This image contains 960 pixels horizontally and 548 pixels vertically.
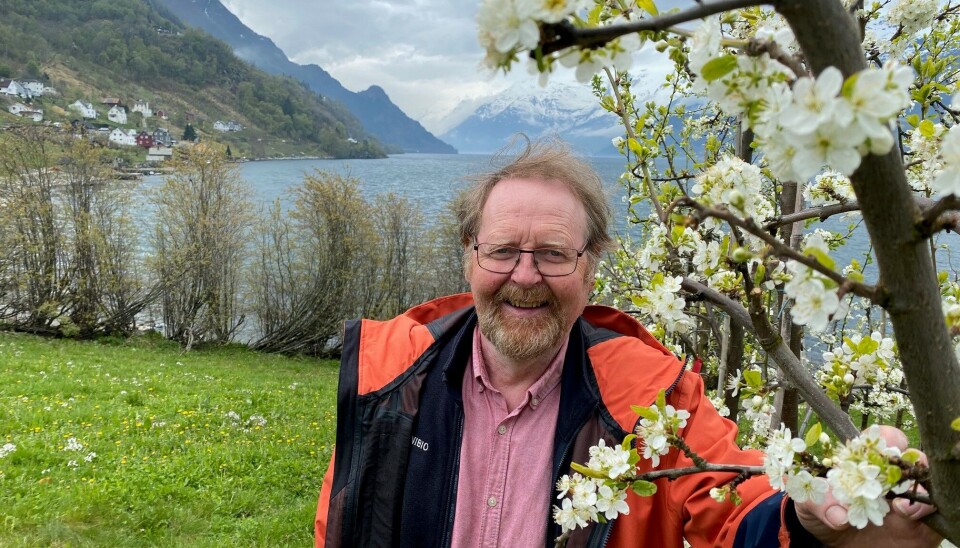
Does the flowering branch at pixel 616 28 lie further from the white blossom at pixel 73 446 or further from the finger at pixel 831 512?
the white blossom at pixel 73 446

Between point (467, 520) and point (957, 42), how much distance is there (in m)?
3.42

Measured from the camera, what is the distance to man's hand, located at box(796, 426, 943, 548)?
101 centimetres

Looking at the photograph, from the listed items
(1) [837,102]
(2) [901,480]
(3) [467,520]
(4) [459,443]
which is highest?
(1) [837,102]

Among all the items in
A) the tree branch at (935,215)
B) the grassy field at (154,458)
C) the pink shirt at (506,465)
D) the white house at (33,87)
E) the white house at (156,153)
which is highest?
the white house at (33,87)

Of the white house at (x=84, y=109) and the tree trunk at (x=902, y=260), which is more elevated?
the white house at (x=84, y=109)

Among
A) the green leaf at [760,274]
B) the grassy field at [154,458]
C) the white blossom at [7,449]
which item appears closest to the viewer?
the green leaf at [760,274]

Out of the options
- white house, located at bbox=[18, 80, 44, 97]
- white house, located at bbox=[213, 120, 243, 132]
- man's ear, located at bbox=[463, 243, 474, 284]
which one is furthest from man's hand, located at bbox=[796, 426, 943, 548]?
white house, located at bbox=[213, 120, 243, 132]

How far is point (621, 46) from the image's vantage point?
727mm

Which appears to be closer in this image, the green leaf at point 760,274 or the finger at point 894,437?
the finger at point 894,437

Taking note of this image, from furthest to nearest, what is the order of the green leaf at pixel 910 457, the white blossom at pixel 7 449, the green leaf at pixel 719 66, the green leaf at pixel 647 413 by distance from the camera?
1. the white blossom at pixel 7 449
2. the green leaf at pixel 647 413
3. the green leaf at pixel 910 457
4. the green leaf at pixel 719 66

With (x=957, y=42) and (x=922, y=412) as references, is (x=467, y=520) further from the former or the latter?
(x=957, y=42)

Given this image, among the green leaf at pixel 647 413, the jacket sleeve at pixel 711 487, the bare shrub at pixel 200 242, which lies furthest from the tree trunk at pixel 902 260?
the bare shrub at pixel 200 242

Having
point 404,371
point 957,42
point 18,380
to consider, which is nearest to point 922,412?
point 404,371

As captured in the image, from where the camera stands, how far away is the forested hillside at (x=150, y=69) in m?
95.9
